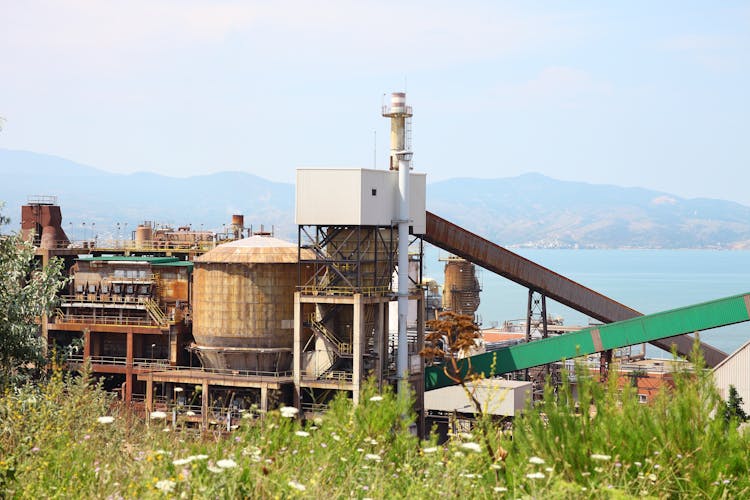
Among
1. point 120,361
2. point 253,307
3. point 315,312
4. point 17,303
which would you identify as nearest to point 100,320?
point 120,361

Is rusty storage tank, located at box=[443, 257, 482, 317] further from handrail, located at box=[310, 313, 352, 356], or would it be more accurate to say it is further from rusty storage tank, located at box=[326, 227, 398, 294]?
handrail, located at box=[310, 313, 352, 356]

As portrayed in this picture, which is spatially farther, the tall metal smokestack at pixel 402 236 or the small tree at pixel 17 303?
the tall metal smokestack at pixel 402 236

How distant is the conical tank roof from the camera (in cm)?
4262

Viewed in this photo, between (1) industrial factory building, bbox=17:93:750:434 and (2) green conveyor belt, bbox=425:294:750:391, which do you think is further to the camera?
(1) industrial factory building, bbox=17:93:750:434

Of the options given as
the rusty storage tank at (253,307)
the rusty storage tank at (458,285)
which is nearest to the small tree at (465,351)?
the rusty storage tank at (253,307)

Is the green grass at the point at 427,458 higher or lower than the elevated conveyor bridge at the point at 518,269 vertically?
lower

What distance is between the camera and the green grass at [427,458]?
1045cm

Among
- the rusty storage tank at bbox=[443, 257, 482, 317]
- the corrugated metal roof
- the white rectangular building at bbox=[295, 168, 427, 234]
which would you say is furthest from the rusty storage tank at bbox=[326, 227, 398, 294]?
the rusty storage tank at bbox=[443, 257, 482, 317]

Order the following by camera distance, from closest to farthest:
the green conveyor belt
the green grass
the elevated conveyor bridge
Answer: the green grass, the green conveyor belt, the elevated conveyor bridge

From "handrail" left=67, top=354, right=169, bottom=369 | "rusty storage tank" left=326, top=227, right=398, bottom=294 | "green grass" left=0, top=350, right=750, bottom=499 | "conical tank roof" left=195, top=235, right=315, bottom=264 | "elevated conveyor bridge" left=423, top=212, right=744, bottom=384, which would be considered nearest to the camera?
"green grass" left=0, top=350, right=750, bottom=499

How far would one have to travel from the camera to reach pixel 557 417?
1258 cm

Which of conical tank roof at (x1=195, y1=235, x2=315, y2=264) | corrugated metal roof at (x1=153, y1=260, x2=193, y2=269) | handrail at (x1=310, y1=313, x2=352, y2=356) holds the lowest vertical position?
handrail at (x1=310, y1=313, x2=352, y2=356)

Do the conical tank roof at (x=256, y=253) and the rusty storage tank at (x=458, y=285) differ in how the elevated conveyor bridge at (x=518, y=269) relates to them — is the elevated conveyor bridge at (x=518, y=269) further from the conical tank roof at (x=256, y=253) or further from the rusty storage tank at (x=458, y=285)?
the rusty storage tank at (x=458, y=285)

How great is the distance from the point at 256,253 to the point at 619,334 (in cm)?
1577
